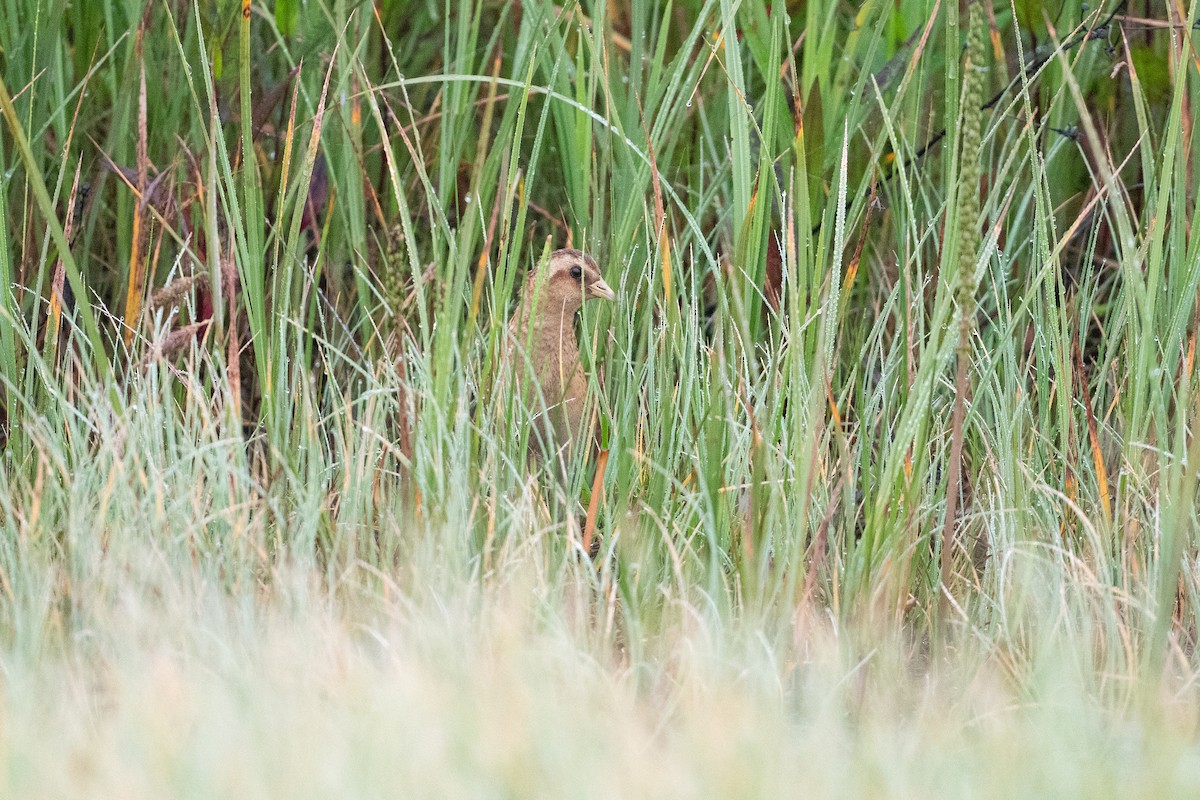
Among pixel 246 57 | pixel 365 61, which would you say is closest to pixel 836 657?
pixel 246 57

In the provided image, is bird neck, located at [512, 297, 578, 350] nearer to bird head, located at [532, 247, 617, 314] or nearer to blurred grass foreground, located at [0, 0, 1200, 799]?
bird head, located at [532, 247, 617, 314]

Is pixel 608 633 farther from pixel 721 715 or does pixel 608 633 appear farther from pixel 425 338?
pixel 425 338

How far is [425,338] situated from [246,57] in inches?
21.2

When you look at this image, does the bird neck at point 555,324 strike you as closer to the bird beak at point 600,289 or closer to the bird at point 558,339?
the bird at point 558,339

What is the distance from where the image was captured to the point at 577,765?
5.03 ft

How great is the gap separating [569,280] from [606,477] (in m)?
0.70

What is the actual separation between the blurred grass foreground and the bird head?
0.05 metres

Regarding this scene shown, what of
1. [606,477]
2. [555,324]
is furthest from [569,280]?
[606,477]

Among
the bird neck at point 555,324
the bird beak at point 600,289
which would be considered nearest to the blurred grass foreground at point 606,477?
the bird beak at point 600,289

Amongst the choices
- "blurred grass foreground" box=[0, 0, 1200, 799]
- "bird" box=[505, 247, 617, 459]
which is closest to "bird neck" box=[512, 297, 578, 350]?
"bird" box=[505, 247, 617, 459]

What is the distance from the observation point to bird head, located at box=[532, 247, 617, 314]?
3.16m

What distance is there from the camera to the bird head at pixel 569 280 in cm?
316

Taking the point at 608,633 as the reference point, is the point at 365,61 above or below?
above

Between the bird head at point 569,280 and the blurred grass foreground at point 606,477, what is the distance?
0.17 ft
